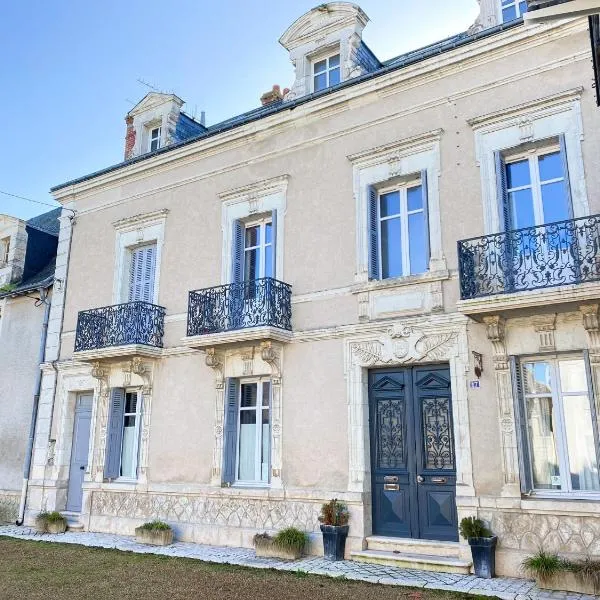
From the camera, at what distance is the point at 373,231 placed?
9359mm

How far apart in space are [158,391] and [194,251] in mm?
2672

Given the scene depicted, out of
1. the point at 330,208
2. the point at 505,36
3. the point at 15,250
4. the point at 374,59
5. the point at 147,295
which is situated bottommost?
the point at 147,295

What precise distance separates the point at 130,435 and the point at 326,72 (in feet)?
25.3

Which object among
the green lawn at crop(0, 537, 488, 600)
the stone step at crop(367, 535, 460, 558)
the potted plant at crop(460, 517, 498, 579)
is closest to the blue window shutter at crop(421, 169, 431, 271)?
the potted plant at crop(460, 517, 498, 579)

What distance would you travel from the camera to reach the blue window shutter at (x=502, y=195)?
8188mm

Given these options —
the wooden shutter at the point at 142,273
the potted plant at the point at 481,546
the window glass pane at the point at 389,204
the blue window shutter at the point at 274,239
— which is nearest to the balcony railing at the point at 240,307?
the blue window shutter at the point at 274,239

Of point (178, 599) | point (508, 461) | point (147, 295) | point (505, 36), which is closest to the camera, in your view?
point (178, 599)

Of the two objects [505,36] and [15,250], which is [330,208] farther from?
[15,250]

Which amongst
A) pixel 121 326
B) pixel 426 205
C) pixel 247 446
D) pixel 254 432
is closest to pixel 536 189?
pixel 426 205

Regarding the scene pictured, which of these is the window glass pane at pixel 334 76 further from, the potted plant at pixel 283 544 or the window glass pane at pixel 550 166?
the potted plant at pixel 283 544

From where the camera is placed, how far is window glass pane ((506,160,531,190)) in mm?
8320

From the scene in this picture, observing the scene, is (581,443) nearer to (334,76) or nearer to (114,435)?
(334,76)

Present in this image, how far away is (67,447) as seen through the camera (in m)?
12.0

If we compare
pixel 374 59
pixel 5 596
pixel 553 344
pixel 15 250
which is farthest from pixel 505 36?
pixel 15 250
